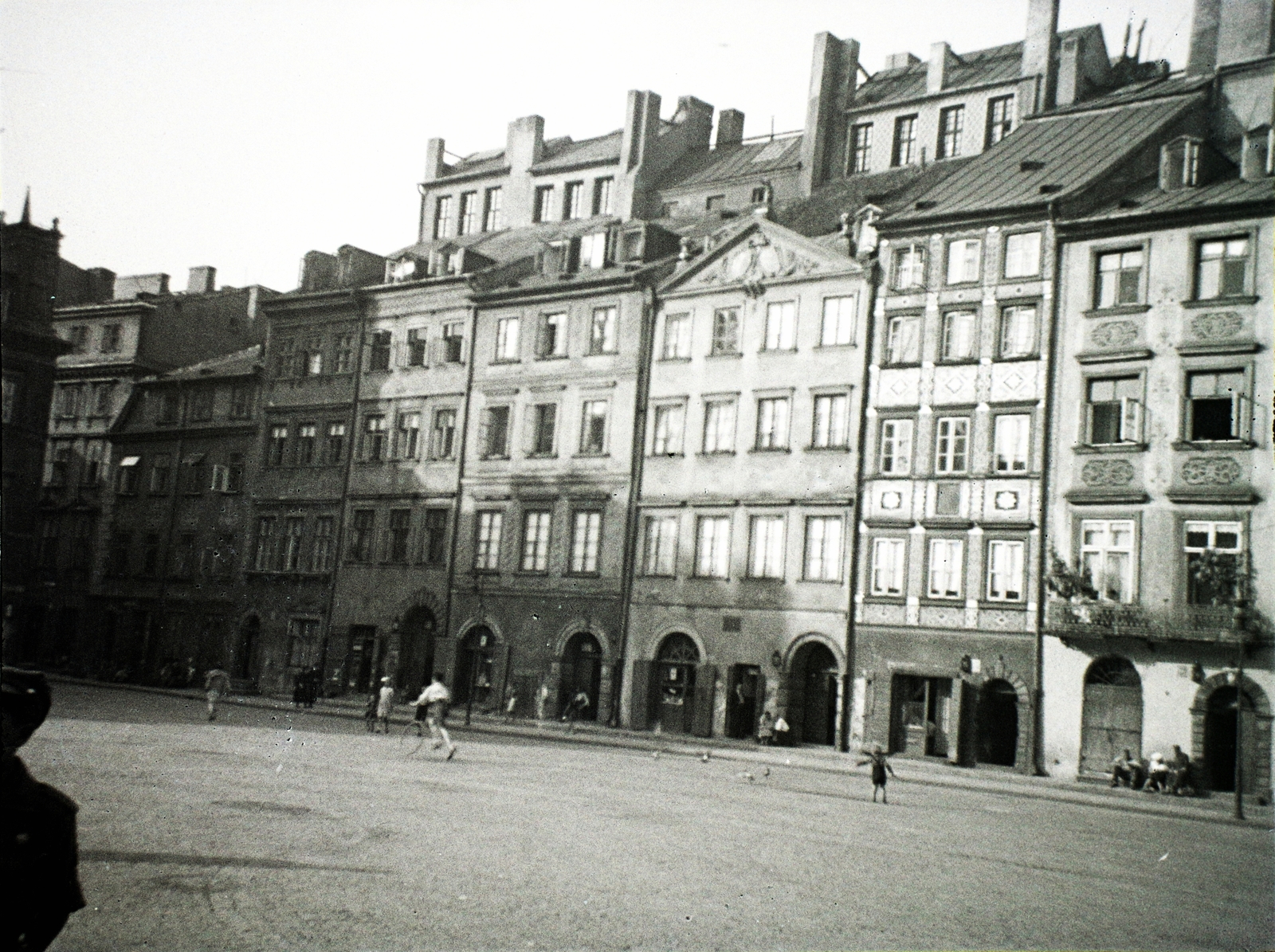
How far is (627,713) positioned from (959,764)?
1240 centimetres

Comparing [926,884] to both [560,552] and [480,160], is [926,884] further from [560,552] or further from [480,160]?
[480,160]

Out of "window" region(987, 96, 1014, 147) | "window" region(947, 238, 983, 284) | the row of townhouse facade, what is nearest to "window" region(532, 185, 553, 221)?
the row of townhouse facade

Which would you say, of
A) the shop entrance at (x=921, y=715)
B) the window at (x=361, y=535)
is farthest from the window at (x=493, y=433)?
the shop entrance at (x=921, y=715)

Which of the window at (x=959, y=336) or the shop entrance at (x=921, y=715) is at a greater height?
the window at (x=959, y=336)

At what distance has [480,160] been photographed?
68.6 metres

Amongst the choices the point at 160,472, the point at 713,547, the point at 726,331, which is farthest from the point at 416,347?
the point at 713,547

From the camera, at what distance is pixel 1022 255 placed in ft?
130

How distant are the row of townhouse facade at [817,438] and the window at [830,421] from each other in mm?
126

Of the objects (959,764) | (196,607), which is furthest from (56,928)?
(196,607)

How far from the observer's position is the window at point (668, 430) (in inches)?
1858

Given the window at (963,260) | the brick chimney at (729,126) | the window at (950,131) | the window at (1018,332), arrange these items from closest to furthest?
1. the window at (1018,332)
2. the window at (963,260)
3. the window at (950,131)
4. the brick chimney at (729,126)

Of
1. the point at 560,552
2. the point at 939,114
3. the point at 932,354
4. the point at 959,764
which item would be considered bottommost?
the point at 959,764

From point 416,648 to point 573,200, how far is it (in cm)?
2239

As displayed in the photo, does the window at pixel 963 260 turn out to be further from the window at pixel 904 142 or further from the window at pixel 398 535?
the window at pixel 398 535
